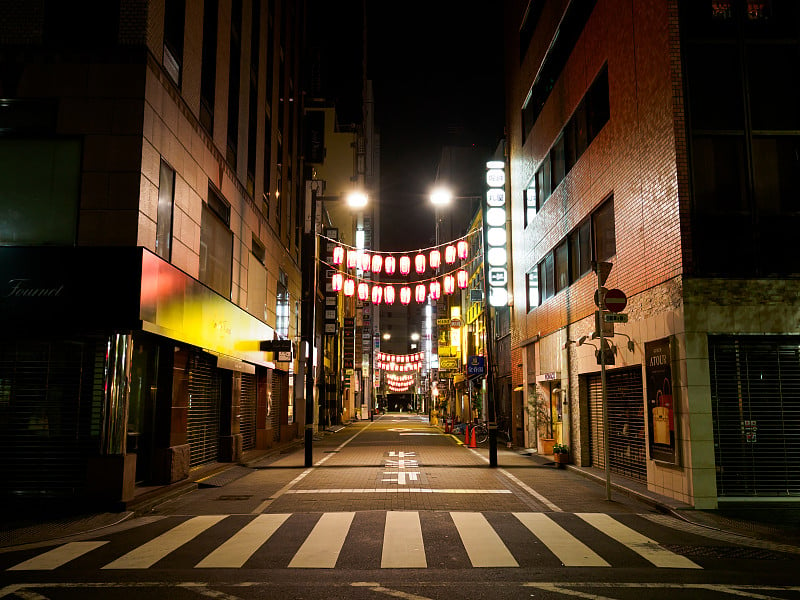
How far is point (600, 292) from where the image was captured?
46.3 ft

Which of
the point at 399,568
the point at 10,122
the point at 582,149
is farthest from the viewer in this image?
the point at 582,149

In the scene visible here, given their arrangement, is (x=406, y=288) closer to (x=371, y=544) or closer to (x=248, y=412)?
(x=248, y=412)

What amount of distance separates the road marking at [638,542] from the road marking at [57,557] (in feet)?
25.7

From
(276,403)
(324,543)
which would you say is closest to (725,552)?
(324,543)

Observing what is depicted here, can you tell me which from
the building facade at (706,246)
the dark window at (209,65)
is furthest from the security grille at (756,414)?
the dark window at (209,65)

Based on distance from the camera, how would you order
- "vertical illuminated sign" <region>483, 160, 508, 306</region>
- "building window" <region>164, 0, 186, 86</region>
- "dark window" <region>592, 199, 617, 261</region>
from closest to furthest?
"building window" <region>164, 0, 186, 86</region> → "dark window" <region>592, 199, 617, 261</region> → "vertical illuminated sign" <region>483, 160, 508, 306</region>

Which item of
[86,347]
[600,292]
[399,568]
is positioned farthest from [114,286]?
[600,292]

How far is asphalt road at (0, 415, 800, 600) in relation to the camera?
7.25 metres

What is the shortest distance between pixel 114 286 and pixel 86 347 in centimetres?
146

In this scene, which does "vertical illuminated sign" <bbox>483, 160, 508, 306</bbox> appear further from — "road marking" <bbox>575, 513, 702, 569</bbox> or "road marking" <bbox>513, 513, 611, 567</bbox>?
"road marking" <bbox>513, 513, 611, 567</bbox>

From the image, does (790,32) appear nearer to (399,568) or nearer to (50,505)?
(399,568)

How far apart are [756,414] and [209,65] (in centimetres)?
1682

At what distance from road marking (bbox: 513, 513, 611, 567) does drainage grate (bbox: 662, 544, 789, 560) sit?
4.41 feet

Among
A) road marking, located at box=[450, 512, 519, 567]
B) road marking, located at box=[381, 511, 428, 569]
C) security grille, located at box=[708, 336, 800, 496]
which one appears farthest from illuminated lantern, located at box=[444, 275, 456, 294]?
road marking, located at box=[381, 511, 428, 569]
